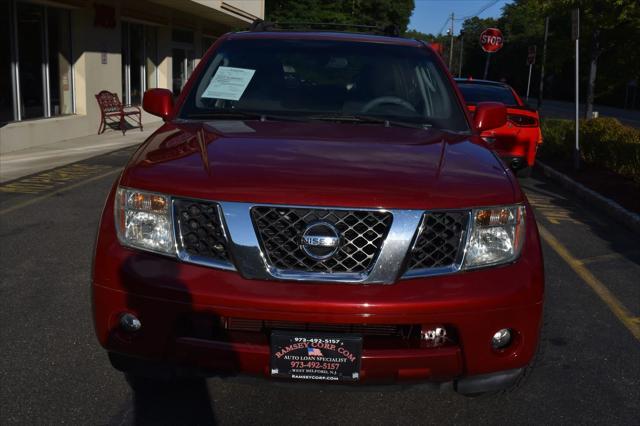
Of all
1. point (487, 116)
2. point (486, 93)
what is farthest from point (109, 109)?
point (487, 116)

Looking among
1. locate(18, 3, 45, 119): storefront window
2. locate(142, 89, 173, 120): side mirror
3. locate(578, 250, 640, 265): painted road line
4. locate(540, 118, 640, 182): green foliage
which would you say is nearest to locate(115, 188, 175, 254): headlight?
locate(142, 89, 173, 120): side mirror

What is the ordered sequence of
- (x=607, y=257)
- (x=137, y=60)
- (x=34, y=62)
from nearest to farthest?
(x=607, y=257), (x=34, y=62), (x=137, y=60)

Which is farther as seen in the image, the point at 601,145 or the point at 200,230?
the point at 601,145

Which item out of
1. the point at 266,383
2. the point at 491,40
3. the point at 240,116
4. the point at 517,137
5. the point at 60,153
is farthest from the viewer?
the point at 491,40

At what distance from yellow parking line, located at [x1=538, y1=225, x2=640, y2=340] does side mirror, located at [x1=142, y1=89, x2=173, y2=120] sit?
3262 mm

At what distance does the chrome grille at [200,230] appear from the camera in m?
2.72

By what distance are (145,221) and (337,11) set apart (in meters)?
48.7

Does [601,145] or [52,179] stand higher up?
[601,145]

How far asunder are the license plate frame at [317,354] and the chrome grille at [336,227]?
255 mm

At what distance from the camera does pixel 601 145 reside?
11.9 meters

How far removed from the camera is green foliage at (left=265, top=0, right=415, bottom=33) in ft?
141

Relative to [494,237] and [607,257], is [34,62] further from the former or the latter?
[494,237]

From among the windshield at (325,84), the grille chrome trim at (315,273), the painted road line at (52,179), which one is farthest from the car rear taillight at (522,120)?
the grille chrome trim at (315,273)

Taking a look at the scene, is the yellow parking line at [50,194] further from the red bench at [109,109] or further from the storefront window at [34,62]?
the red bench at [109,109]
